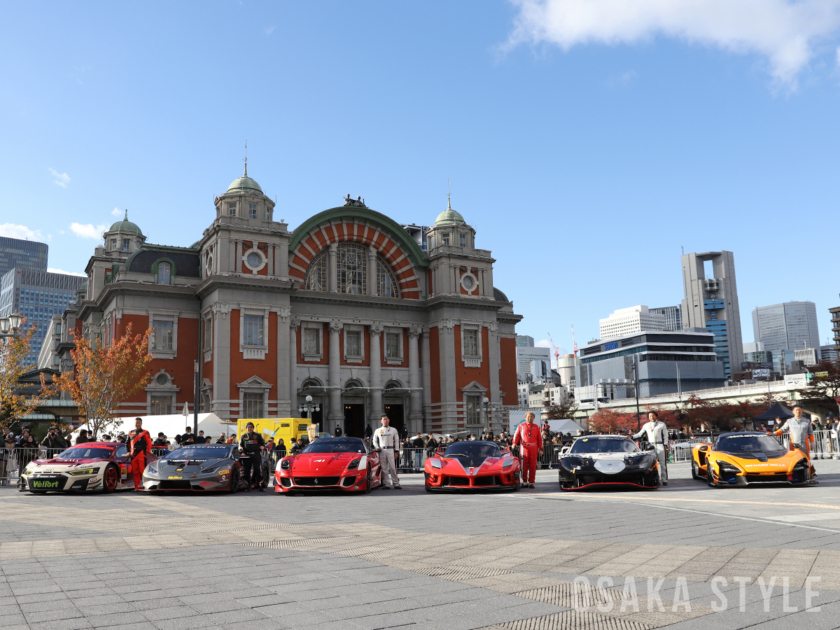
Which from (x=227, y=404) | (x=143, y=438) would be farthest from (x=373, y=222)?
(x=143, y=438)

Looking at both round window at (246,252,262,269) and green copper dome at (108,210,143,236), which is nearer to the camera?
round window at (246,252,262,269)

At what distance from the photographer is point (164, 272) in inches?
1833

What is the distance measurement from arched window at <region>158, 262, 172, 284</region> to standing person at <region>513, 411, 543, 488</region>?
34.4 metres

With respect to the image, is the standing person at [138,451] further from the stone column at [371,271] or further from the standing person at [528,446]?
the stone column at [371,271]

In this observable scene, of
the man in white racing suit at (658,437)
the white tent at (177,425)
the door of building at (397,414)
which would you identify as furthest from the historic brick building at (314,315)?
the man in white racing suit at (658,437)

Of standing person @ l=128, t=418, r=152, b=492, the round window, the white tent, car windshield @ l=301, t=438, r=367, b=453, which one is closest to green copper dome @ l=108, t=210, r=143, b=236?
the round window

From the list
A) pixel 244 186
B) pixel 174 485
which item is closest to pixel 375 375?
pixel 244 186

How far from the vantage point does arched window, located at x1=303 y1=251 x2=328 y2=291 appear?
49.2 meters

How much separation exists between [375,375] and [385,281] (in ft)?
23.8

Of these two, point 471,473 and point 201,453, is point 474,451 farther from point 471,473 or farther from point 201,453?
point 201,453

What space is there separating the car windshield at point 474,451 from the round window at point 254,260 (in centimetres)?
3034

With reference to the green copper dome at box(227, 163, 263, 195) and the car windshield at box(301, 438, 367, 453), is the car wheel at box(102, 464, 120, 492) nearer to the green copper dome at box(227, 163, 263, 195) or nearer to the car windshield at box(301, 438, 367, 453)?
the car windshield at box(301, 438, 367, 453)

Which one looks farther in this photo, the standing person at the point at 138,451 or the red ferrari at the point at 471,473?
the standing person at the point at 138,451

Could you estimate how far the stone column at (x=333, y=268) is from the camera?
49.2m
